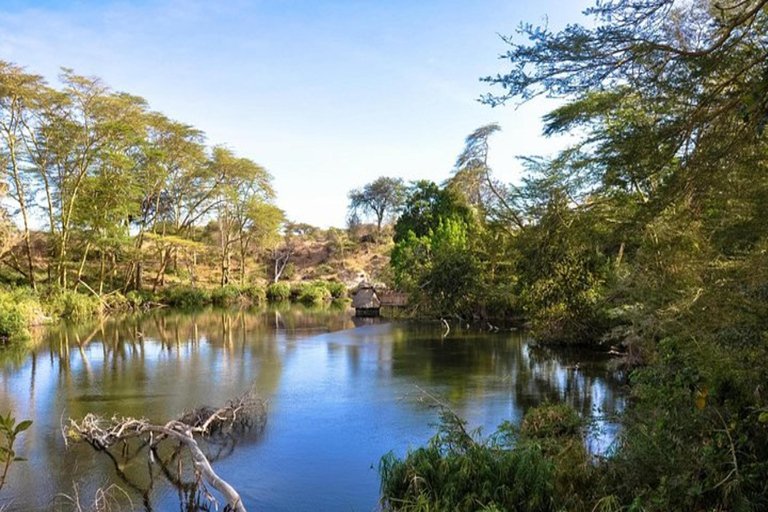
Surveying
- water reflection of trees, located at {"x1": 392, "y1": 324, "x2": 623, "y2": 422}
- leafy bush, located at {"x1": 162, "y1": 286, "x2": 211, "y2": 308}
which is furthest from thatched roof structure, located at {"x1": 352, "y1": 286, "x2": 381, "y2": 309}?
water reflection of trees, located at {"x1": 392, "y1": 324, "x2": 623, "y2": 422}

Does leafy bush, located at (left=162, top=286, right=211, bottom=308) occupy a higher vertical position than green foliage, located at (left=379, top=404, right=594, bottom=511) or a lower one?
higher

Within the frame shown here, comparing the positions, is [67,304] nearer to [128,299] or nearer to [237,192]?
[128,299]

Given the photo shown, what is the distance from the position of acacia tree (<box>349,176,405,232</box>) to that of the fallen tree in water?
40.0 meters

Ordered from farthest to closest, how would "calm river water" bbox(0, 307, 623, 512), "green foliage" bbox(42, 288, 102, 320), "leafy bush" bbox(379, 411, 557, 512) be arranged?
"green foliage" bbox(42, 288, 102, 320), "calm river water" bbox(0, 307, 623, 512), "leafy bush" bbox(379, 411, 557, 512)

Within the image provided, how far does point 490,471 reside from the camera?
5.00m

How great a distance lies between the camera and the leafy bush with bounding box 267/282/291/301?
3438 cm

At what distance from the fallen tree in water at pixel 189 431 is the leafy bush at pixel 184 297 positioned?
22148 mm

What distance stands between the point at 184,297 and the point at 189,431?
986 inches

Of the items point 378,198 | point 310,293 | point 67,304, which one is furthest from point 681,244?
point 378,198

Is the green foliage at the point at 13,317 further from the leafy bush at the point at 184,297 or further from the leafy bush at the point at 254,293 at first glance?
the leafy bush at the point at 254,293

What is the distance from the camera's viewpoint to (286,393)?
10.3 metres

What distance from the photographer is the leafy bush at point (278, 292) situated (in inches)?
1353

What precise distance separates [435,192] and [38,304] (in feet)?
64.0

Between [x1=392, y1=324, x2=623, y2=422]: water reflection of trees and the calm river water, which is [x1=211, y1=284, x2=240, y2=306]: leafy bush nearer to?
the calm river water
